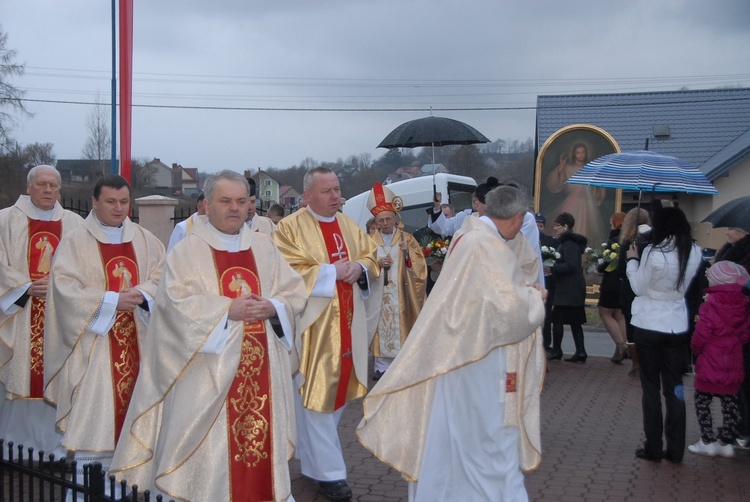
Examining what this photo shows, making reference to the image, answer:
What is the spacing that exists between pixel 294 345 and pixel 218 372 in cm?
86

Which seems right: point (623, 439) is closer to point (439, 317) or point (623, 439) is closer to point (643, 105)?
point (439, 317)

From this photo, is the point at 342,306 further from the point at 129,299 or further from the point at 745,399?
the point at 745,399

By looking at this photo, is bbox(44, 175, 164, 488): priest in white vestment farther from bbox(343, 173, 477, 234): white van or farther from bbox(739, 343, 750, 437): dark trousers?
bbox(343, 173, 477, 234): white van

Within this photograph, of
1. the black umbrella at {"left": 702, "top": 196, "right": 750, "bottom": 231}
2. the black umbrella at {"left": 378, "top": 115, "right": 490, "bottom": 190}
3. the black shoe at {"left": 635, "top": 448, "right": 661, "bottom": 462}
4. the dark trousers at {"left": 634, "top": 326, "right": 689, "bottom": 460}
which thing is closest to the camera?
the dark trousers at {"left": 634, "top": 326, "right": 689, "bottom": 460}

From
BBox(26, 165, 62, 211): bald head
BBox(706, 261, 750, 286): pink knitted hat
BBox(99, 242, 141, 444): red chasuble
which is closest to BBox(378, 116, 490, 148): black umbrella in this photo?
BBox(706, 261, 750, 286): pink knitted hat

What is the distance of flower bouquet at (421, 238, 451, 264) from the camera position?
428 inches

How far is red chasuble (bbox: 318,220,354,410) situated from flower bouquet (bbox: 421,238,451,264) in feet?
15.2

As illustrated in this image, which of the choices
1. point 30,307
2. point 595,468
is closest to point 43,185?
point 30,307

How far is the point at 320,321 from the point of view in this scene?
6.03 m

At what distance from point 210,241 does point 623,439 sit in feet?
14.9

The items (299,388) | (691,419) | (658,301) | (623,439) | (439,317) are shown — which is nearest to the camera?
(439,317)

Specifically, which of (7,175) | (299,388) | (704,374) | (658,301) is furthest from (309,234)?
(7,175)

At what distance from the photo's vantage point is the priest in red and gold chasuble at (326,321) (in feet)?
19.3

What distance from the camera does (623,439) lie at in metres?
7.58
